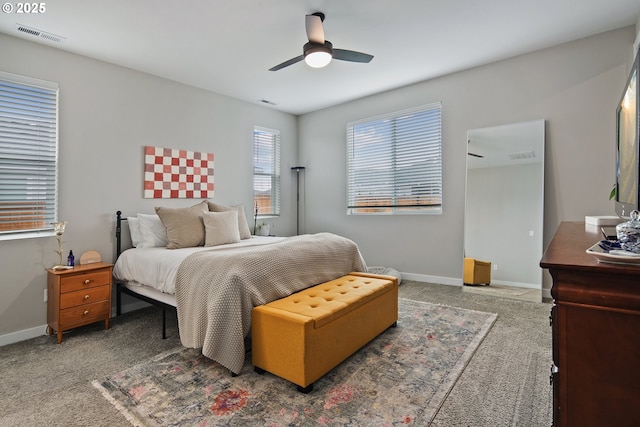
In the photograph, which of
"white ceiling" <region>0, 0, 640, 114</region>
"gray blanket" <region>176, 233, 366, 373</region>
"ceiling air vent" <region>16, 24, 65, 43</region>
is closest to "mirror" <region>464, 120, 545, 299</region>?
"white ceiling" <region>0, 0, 640, 114</region>

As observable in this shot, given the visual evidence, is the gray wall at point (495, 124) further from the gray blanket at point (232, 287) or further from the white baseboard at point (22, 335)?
the white baseboard at point (22, 335)

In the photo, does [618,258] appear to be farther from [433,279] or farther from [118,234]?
[118,234]

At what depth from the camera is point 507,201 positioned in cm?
379

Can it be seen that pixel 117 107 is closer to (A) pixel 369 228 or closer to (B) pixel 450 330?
(A) pixel 369 228

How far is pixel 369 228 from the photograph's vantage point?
16.6 ft

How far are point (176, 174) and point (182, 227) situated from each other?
1032 millimetres

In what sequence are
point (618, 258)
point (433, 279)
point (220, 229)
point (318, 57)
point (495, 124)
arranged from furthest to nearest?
point (433, 279)
point (495, 124)
point (220, 229)
point (318, 57)
point (618, 258)

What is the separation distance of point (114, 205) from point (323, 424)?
324cm

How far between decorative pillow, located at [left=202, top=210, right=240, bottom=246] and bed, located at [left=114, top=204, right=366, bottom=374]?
334 millimetres

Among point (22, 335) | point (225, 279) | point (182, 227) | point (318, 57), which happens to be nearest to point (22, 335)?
point (22, 335)

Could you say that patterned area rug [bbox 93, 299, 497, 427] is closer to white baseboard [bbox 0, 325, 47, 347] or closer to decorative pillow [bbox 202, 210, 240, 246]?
decorative pillow [bbox 202, 210, 240, 246]

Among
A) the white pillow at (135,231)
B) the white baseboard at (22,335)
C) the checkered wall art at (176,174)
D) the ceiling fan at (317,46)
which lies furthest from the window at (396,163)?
the white baseboard at (22,335)

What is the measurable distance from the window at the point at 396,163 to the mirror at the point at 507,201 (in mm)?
496

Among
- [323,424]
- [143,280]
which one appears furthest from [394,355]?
[143,280]
